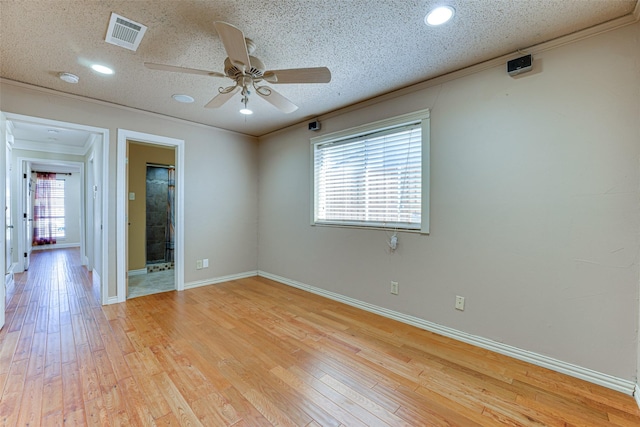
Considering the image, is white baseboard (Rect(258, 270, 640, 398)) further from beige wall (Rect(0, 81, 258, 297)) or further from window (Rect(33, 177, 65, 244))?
window (Rect(33, 177, 65, 244))

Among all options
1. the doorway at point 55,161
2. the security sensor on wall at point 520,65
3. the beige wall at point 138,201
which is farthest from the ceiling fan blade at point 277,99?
the beige wall at point 138,201

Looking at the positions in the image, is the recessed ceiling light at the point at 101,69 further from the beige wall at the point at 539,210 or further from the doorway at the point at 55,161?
the beige wall at the point at 539,210

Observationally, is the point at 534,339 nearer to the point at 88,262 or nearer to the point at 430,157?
the point at 430,157

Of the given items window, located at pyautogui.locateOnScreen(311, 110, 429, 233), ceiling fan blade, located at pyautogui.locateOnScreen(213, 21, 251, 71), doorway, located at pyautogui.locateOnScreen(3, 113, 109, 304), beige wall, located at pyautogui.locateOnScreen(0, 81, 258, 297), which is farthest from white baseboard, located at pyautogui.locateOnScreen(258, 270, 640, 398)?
doorway, located at pyautogui.locateOnScreen(3, 113, 109, 304)

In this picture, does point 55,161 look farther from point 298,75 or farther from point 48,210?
point 298,75

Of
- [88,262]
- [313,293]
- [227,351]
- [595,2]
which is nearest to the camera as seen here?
[595,2]

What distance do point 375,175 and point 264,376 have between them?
2.28m

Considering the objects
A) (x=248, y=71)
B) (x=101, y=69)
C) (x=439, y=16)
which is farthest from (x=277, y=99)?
(x=101, y=69)

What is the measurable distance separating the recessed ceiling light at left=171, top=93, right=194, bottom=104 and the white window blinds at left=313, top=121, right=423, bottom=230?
1.67 m

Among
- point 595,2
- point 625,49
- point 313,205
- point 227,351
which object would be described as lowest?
point 227,351

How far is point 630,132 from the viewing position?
179 centimetres

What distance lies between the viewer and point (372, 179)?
321cm

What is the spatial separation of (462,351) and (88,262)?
6.64 meters

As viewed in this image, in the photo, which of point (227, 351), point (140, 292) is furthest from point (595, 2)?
point (140, 292)
